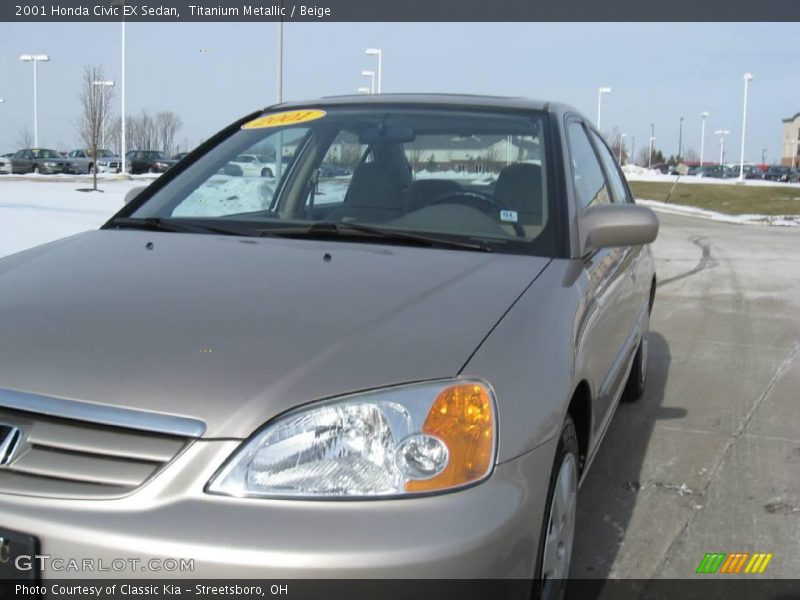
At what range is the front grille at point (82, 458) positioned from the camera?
169 cm

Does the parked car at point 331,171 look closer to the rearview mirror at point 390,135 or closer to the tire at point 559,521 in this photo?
the rearview mirror at point 390,135

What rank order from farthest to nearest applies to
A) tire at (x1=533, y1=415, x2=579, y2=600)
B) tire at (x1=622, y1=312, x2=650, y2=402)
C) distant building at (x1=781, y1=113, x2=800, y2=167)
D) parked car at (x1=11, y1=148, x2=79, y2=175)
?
distant building at (x1=781, y1=113, x2=800, y2=167), parked car at (x1=11, y1=148, x2=79, y2=175), tire at (x1=622, y1=312, x2=650, y2=402), tire at (x1=533, y1=415, x2=579, y2=600)

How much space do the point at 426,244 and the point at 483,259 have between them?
0.75ft

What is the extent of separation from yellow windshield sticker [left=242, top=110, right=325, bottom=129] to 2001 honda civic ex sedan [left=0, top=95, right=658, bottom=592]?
715mm

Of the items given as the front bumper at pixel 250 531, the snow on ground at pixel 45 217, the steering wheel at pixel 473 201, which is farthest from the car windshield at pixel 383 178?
the snow on ground at pixel 45 217

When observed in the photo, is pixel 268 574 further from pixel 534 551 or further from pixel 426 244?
pixel 426 244

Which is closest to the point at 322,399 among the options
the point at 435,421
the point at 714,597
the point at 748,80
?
the point at 435,421

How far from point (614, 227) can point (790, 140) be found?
A: 125223 mm

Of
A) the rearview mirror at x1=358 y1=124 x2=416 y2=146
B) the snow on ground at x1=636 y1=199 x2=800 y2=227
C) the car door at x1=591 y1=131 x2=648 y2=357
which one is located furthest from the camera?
the snow on ground at x1=636 y1=199 x2=800 y2=227

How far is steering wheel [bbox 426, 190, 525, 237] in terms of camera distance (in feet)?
9.82

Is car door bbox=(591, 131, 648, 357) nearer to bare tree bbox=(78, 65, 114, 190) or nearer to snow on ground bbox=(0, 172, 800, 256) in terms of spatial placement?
snow on ground bbox=(0, 172, 800, 256)

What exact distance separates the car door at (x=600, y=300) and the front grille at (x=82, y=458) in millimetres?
1324

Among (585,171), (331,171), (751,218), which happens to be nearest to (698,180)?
(751,218)

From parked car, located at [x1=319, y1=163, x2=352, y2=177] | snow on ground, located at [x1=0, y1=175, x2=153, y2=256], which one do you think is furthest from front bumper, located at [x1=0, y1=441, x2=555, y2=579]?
snow on ground, located at [x1=0, y1=175, x2=153, y2=256]
